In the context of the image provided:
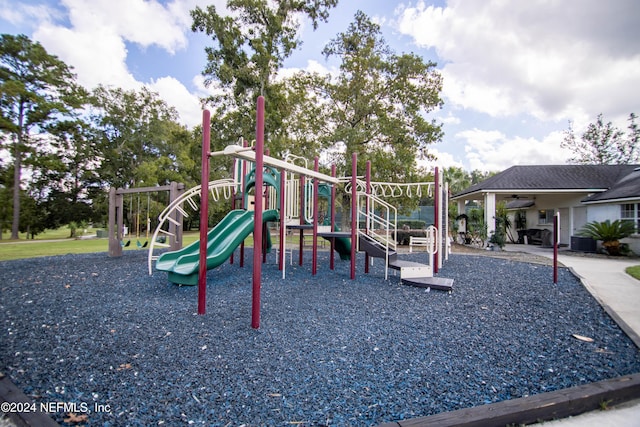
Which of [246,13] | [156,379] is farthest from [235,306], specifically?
[246,13]

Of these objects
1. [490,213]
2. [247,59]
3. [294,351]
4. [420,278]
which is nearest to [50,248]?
[247,59]

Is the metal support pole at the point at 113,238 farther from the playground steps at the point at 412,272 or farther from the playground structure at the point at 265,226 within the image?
the playground steps at the point at 412,272

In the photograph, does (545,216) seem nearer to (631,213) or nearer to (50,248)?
(631,213)

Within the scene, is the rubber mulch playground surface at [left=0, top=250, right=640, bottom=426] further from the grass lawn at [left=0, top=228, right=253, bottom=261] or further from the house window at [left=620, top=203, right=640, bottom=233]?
the house window at [left=620, top=203, right=640, bottom=233]

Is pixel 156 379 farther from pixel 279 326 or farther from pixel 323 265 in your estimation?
pixel 323 265

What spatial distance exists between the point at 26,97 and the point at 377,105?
25.6 meters

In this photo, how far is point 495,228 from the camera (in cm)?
1386

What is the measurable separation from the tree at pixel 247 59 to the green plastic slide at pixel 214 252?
8.21 metres

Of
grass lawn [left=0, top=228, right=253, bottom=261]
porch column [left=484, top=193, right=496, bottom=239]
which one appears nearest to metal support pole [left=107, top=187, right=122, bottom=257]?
grass lawn [left=0, top=228, right=253, bottom=261]

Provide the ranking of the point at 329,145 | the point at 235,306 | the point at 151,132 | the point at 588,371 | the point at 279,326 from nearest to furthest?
the point at 588,371 → the point at 279,326 → the point at 235,306 → the point at 329,145 → the point at 151,132

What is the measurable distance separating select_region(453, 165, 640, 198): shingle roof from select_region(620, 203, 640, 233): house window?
5.53 feet

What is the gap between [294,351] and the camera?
288 centimetres

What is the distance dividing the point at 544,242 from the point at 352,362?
1758 centimetres

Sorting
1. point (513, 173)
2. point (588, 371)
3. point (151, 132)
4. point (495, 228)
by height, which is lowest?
point (588, 371)
